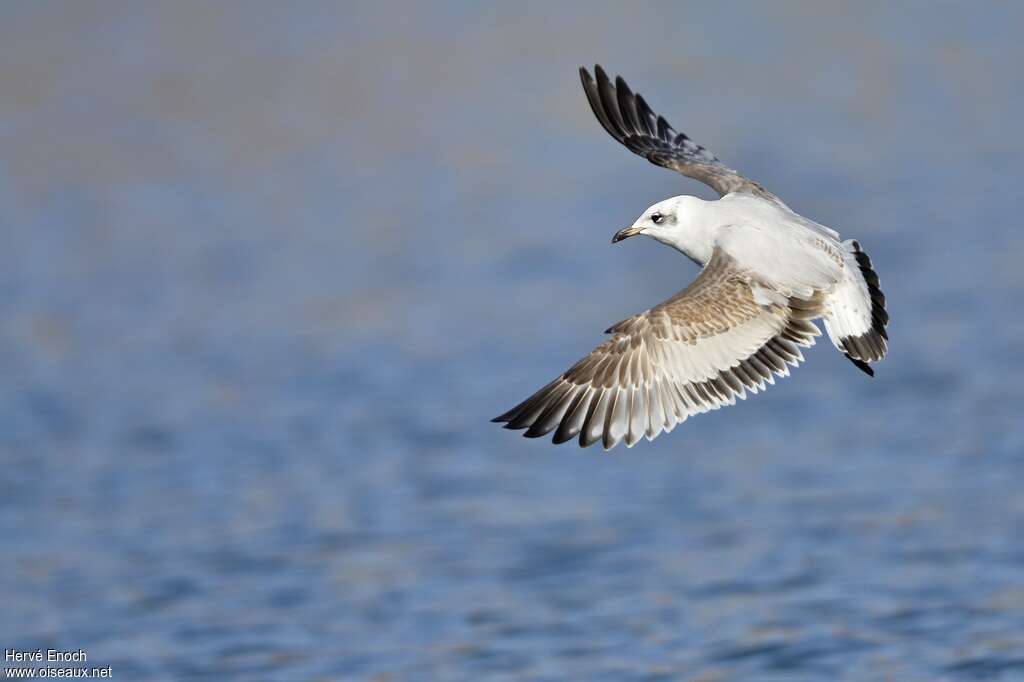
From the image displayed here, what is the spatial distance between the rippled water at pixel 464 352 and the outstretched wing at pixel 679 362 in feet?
7.09

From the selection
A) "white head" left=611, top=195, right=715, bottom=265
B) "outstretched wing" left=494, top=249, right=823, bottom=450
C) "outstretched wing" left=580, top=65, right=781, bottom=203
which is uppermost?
"outstretched wing" left=580, top=65, right=781, bottom=203

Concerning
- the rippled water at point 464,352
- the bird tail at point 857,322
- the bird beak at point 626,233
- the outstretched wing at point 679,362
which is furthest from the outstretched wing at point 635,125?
the rippled water at point 464,352

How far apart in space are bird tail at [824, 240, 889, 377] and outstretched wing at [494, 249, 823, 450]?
0.41ft

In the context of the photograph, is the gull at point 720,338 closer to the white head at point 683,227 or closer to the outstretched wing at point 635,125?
the white head at point 683,227

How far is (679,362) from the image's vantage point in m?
8.97

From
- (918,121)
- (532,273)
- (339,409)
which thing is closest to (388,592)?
(339,409)

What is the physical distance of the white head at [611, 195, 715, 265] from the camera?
9.41 metres

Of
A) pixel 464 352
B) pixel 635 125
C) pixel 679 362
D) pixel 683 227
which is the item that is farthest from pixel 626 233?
pixel 464 352

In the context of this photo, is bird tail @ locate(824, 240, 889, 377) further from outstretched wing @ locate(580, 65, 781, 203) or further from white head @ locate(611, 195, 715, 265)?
outstretched wing @ locate(580, 65, 781, 203)

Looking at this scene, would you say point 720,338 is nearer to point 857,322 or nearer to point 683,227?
point 857,322

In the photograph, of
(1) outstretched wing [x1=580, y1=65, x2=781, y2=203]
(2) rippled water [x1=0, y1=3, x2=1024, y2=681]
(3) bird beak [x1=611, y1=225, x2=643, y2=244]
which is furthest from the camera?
(2) rippled water [x1=0, y1=3, x2=1024, y2=681]

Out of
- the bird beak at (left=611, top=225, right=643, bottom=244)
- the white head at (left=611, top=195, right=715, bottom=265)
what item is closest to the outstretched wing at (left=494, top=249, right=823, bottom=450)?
the white head at (left=611, top=195, right=715, bottom=265)

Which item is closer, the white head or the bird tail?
the bird tail

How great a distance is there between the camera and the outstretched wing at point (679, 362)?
29.2 ft
